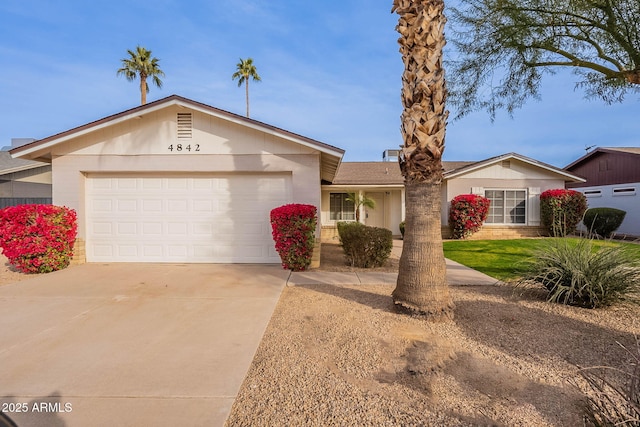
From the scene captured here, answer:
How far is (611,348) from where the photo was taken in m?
3.77

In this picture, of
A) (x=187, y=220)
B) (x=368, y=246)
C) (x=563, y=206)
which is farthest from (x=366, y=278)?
(x=563, y=206)

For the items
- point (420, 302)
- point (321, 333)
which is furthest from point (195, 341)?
point (420, 302)

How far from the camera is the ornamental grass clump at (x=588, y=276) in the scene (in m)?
4.95

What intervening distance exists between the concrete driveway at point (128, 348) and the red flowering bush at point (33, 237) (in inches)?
42.1

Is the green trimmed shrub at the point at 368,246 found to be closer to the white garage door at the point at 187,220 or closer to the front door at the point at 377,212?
the white garage door at the point at 187,220

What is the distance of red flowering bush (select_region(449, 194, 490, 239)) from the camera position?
1551 centimetres

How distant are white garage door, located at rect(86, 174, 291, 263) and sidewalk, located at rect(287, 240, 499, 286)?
1990 millimetres

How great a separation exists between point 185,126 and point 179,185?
1.69 meters

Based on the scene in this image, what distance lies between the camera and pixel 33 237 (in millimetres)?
7812

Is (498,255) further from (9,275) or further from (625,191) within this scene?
(9,275)

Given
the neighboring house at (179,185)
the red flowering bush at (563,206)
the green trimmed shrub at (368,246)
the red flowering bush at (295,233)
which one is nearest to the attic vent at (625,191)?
the red flowering bush at (563,206)

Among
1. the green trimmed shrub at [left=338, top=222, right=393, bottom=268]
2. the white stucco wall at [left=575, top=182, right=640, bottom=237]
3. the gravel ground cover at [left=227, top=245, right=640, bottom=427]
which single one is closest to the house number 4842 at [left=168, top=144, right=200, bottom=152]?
the green trimmed shrub at [left=338, top=222, right=393, bottom=268]

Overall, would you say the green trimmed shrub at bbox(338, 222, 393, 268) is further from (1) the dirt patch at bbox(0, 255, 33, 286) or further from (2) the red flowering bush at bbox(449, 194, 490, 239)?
(2) the red flowering bush at bbox(449, 194, 490, 239)

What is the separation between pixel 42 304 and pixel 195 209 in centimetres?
427
